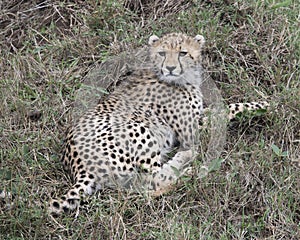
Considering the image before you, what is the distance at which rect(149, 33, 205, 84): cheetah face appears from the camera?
5938 millimetres

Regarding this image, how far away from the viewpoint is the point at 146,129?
5.54 m

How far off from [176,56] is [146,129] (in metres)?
0.75

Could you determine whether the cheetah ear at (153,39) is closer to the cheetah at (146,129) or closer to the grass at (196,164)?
the cheetah at (146,129)

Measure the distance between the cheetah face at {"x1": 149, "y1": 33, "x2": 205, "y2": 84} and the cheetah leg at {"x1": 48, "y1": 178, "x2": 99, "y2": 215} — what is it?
4.34 feet

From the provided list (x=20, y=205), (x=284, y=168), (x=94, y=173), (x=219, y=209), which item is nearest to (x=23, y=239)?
(x=20, y=205)

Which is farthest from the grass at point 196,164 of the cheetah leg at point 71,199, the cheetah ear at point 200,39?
the cheetah ear at point 200,39

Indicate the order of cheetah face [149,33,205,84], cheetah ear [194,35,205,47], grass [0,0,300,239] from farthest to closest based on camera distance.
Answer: cheetah ear [194,35,205,47] → cheetah face [149,33,205,84] → grass [0,0,300,239]

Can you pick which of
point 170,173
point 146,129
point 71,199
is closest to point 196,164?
point 170,173

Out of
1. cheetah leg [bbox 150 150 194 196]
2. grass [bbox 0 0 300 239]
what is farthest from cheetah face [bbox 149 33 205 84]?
cheetah leg [bbox 150 150 194 196]

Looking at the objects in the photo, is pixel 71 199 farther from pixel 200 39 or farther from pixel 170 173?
pixel 200 39

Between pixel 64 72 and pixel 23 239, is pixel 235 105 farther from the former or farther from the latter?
pixel 23 239

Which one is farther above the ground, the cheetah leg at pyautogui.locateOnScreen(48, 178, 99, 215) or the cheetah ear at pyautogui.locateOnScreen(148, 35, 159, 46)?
the cheetah ear at pyautogui.locateOnScreen(148, 35, 159, 46)

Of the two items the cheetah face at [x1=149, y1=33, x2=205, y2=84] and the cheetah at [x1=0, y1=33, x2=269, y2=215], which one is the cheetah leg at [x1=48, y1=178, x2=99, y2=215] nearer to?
the cheetah at [x1=0, y1=33, x2=269, y2=215]

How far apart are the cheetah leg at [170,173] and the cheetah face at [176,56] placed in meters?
0.70
